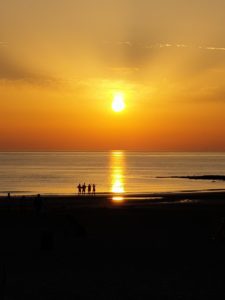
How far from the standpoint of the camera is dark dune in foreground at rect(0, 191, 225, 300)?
1766 centimetres

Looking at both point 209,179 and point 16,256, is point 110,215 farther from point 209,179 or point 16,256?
point 209,179

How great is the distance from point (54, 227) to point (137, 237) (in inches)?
220

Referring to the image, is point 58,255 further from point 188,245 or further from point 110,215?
point 110,215

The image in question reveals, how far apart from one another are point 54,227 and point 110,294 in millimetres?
15258

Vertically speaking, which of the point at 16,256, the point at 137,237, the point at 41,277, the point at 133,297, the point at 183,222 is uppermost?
the point at 183,222

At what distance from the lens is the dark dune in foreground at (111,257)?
695 inches

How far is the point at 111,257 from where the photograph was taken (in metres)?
23.5

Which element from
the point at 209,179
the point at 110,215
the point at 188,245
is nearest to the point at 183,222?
the point at 110,215

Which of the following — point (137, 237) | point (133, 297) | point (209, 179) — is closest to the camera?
point (133, 297)

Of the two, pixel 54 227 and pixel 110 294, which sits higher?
pixel 54 227

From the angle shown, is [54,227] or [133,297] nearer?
[133,297]

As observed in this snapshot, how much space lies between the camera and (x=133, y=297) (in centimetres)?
1670

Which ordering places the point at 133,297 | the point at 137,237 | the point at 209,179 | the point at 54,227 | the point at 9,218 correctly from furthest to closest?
the point at 209,179 → the point at 9,218 → the point at 54,227 → the point at 137,237 → the point at 133,297

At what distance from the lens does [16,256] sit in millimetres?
23578
